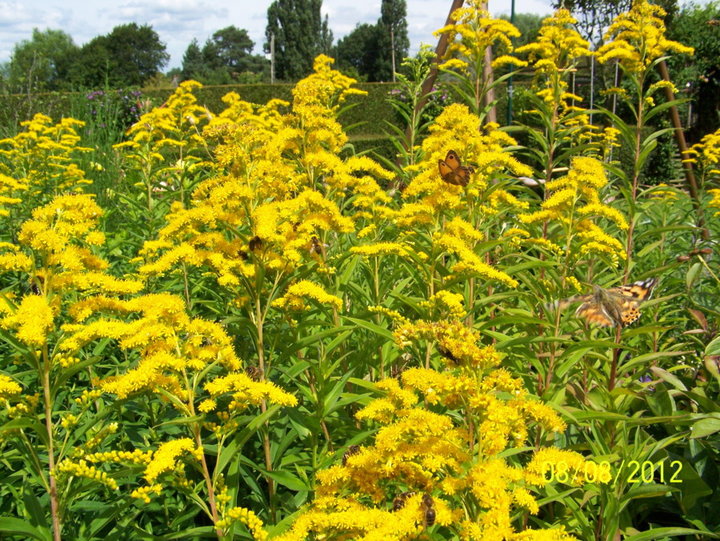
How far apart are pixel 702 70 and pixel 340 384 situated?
635 inches

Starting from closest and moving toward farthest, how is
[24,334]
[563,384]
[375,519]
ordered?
[375,519], [24,334], [563,384]

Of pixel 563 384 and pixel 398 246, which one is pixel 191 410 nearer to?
pixel 398 246

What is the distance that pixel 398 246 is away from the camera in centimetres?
228

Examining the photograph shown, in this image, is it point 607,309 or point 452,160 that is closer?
point 607,309

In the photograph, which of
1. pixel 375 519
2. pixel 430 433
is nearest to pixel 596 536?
A: pixel 430 433

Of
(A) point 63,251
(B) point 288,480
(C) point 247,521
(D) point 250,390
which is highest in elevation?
(A) point 63,251

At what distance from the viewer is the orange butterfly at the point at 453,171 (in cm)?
249

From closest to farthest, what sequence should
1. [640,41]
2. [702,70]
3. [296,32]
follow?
1. [640,41]
2. [702,70]
3. [296,32]

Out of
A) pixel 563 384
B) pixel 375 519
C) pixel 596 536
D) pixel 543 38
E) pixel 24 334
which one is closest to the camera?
pixel 375 519

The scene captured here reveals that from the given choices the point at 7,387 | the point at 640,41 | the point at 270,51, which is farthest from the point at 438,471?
the point at 270,51

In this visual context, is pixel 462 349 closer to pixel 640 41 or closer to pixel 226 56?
pixel 640 41

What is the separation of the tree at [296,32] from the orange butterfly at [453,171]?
7229cm

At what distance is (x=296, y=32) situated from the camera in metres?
72.6

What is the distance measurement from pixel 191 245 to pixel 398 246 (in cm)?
83
